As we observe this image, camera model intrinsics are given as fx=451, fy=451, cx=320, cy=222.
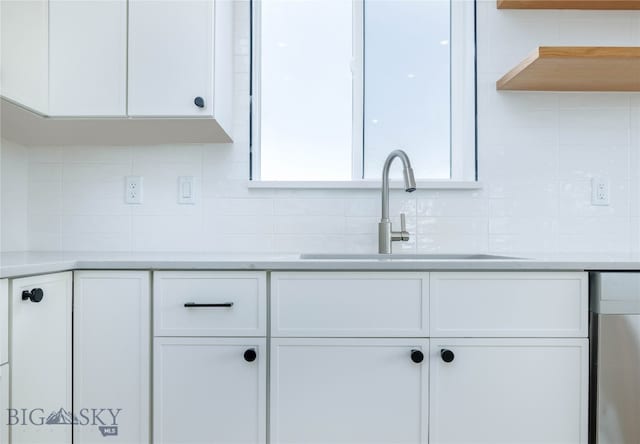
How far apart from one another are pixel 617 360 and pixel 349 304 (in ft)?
2.57

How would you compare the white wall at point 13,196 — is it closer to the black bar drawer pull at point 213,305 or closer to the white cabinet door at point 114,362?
the white cabinet door at point 114,362

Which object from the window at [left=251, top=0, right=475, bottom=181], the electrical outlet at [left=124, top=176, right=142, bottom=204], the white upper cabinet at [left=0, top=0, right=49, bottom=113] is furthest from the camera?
the window at [left=251, top=0, right=475, bottom=181]

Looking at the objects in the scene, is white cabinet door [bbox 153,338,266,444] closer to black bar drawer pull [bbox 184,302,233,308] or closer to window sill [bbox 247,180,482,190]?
black bar drawer pull [bbox 184,302,233,308]

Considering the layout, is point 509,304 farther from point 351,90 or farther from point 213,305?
A: point 351,90

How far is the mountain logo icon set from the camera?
1249 mm

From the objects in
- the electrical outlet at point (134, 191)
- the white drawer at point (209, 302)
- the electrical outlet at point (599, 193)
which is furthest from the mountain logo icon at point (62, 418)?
the electrical outlet at point (599, 193)

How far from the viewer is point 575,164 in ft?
6.22

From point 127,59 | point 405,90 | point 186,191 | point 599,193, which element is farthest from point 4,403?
point 599,193

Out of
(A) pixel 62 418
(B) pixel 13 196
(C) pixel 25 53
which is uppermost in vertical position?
(C) pixel 25 53

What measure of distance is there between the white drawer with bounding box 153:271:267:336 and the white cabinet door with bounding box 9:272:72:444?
0.84 feet

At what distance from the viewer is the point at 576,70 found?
1655 millimetres

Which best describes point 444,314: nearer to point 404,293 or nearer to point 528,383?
point 404,293

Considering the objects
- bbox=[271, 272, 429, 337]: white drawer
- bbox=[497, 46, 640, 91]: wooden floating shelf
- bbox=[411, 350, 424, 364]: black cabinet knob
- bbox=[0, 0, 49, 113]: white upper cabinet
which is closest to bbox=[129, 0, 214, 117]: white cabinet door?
bbox=[0, 0, 49, 113]: white upper cabinet

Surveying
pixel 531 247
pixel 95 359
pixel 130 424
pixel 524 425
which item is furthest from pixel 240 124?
pixel 524 425
